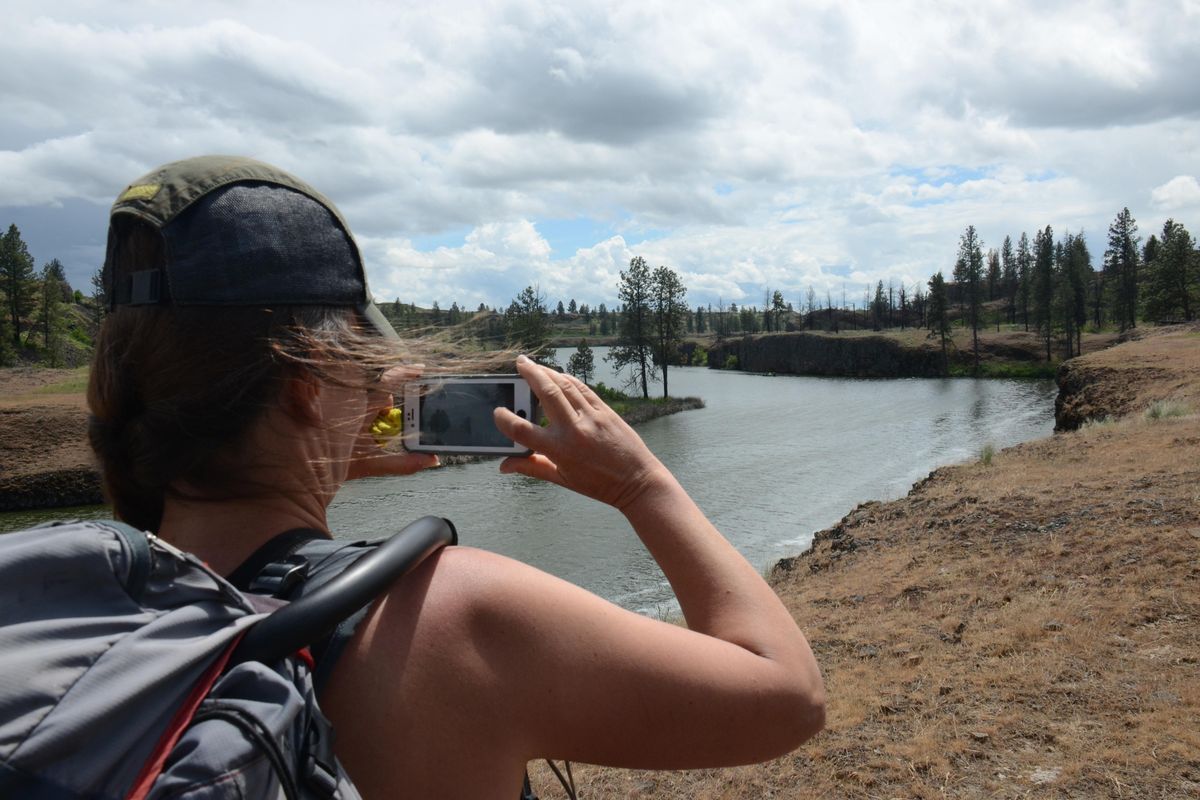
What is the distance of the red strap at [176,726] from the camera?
663 millimetres

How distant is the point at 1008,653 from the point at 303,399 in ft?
19.3

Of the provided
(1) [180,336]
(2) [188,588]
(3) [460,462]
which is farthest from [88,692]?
(3) [460,462]

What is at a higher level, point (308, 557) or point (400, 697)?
point (308, 557)

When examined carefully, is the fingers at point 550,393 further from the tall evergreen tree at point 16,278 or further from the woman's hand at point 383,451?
the tall evergreen tree at point 16,278

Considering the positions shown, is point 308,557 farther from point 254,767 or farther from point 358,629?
point 254,767

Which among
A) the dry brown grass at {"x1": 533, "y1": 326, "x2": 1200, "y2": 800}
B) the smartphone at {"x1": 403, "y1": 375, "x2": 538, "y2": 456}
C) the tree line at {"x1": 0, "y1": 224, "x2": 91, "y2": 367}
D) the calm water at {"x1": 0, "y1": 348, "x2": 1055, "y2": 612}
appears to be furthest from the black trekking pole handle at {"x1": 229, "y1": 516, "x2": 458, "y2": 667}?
the tree line at {"x1": 0, "y1": 224, "x2": 91, "y2": 367}

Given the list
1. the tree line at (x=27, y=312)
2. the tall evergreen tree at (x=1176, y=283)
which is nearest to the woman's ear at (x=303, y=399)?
the tree line at (x=27, y=312)

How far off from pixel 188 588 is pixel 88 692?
5.4 inches

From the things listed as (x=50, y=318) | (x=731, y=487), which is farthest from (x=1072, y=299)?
(x=50, y=318)

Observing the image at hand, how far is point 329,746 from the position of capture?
0.80 m

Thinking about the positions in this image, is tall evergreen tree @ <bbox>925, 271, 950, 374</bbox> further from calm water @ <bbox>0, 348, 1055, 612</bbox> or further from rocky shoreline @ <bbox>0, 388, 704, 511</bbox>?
rocky shoreline @ <bbox>0, 388, 704, 511</bbox>

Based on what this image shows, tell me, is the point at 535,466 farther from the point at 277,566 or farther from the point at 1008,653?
the point at 1008,653

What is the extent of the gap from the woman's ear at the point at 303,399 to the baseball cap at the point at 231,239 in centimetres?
10

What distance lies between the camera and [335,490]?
117cm
